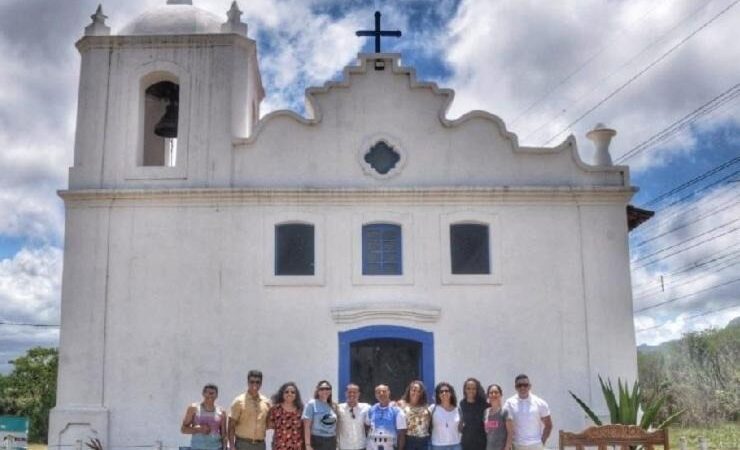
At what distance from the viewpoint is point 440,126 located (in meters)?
14.6

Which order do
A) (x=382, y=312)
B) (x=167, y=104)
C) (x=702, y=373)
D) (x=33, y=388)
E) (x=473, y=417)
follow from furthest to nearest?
1. (x=702, y=373)
2. (x=33, y=388)
3. (x=167, y=104)
4. (x=382, y=312)
5. (x=473, y=417)

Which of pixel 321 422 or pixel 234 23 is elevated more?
pixel 234 23

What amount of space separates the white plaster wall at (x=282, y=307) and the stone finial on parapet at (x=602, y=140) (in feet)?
3.59

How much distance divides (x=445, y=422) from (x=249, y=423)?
7.69 ft

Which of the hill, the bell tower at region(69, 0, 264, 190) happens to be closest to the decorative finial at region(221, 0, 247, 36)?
the bell tower at region(69, 0, 264, 190)

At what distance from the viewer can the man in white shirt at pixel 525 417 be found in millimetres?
10102

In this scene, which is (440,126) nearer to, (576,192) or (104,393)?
(576,192)

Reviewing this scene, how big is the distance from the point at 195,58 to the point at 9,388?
77.3ft

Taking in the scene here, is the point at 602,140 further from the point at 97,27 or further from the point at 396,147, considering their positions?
the point at 97,27

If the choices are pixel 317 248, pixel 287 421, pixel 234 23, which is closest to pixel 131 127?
pixel 234 23

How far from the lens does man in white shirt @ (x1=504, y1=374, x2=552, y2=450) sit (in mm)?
10102

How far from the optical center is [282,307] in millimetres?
13719

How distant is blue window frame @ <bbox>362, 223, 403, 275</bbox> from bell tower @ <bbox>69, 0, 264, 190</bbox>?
8.83ft

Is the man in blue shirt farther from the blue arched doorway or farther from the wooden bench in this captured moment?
the blue arched doorway
